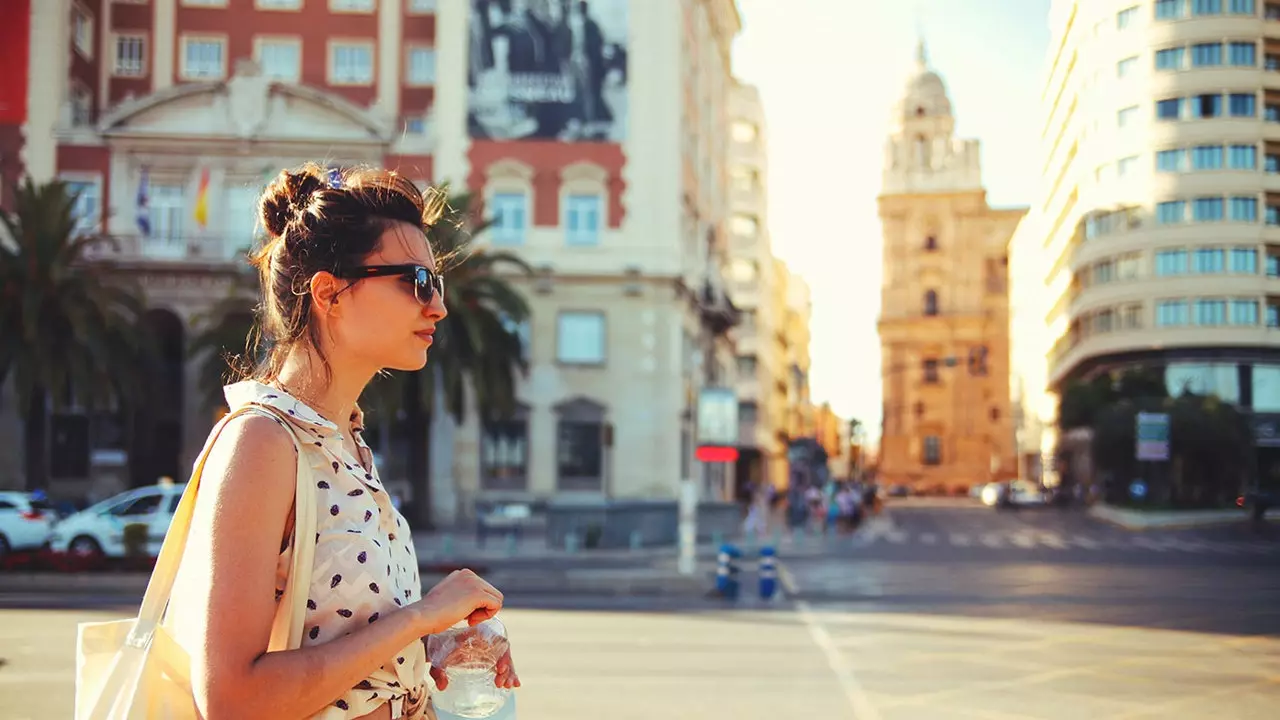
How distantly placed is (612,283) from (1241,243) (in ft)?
104

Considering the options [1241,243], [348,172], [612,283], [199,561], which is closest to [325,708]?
[199,561]

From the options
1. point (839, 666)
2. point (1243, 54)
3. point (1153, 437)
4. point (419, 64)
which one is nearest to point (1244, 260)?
point (1243, 54)

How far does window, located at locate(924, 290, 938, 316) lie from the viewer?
13112 cm

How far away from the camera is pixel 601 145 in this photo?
45.7 m

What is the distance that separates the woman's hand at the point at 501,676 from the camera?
2680 millimetres

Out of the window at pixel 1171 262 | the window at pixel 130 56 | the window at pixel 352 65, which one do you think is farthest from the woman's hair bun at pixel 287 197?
the window at pixel 1171 262

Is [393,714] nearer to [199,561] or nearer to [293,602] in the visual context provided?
[293,602]

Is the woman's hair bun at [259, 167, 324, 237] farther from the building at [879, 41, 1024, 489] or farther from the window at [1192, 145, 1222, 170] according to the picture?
the building at [879, 41, 1024, 489]

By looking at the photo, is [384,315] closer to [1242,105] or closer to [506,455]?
[506,455]

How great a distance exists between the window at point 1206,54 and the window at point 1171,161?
3871 mm

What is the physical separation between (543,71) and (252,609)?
44254mm

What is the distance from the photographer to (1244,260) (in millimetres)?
61469

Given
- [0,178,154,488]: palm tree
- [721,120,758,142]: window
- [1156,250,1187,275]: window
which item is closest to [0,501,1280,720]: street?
[0,178,154,488]: palm tree

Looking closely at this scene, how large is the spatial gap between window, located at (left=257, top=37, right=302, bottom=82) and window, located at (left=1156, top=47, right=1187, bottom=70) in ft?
123
